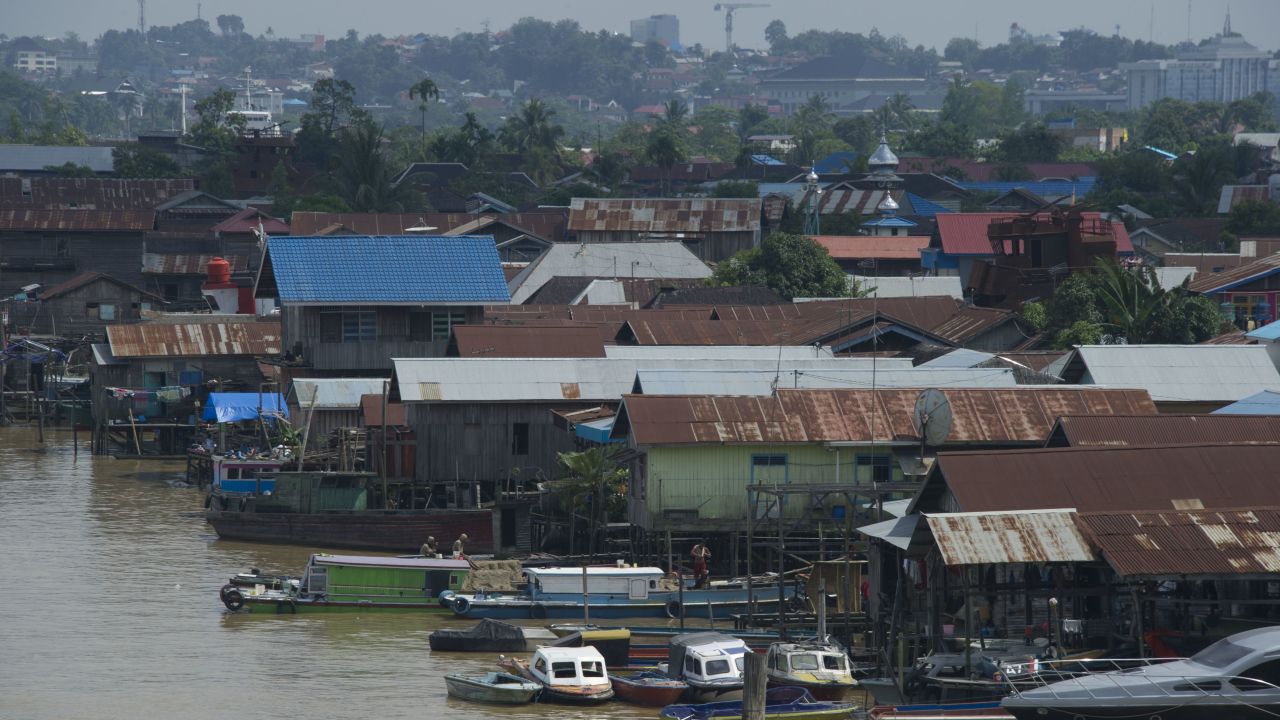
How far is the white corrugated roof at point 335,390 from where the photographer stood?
40.0 meters

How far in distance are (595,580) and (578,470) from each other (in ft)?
Result: 13.6

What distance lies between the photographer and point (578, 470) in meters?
32.4

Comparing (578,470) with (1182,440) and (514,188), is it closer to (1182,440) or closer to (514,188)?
(1182,440)


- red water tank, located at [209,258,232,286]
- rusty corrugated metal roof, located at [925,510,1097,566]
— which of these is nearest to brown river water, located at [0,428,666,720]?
rusty corrugated metal roof, located at [925,510,1097,566]

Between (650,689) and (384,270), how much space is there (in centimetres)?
2017

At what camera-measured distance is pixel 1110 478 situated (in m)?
23.9

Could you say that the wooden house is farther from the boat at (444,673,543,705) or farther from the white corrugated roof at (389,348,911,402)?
the boat at (444,673,543,705)

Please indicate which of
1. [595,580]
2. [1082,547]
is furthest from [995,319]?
[1082,547]

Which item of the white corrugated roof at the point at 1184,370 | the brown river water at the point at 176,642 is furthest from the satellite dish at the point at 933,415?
the white corrugated roof at the point at 1184,370

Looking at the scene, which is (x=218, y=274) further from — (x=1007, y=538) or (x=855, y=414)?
(x=1007, y=538)

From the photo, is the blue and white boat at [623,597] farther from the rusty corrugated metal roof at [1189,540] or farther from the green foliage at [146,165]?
the green foliage at [146,165]

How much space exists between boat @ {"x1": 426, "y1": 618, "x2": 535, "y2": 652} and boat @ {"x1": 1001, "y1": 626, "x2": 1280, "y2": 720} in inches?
347

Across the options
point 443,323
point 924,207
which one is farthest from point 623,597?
point 924,207

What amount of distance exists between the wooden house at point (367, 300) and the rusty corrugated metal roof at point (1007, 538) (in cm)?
2109
